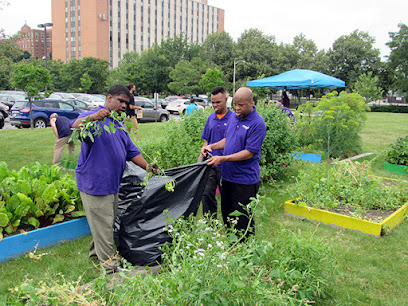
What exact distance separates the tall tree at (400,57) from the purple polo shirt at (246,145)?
49.6 metres

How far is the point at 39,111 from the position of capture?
1586cm

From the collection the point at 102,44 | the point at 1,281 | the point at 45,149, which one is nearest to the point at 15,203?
the point at 1,281

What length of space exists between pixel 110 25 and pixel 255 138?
284ft

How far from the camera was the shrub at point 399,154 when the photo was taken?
26.0ft

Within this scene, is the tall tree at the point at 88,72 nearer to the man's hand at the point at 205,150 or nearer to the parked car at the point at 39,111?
the parked car at the point at 39,111

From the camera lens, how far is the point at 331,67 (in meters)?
51.0

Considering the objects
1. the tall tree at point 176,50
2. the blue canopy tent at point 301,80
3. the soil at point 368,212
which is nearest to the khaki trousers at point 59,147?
the soil at point 368,212

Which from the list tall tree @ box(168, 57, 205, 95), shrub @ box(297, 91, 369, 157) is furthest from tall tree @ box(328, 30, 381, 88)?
shrub @ box(297, 91, 369, 157)

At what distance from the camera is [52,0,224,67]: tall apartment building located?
76.2m

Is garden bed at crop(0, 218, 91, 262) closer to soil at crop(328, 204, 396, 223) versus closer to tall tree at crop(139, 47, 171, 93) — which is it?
soil at crop(328, 204, 396, 223)

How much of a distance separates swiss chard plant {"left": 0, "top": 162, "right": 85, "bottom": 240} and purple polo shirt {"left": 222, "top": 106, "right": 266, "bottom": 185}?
2105mm

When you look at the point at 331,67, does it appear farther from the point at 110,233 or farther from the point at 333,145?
the point at 110,233

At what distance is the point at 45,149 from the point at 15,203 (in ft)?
21.4

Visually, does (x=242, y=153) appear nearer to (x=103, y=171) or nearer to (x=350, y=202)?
(x=103, y=171)
